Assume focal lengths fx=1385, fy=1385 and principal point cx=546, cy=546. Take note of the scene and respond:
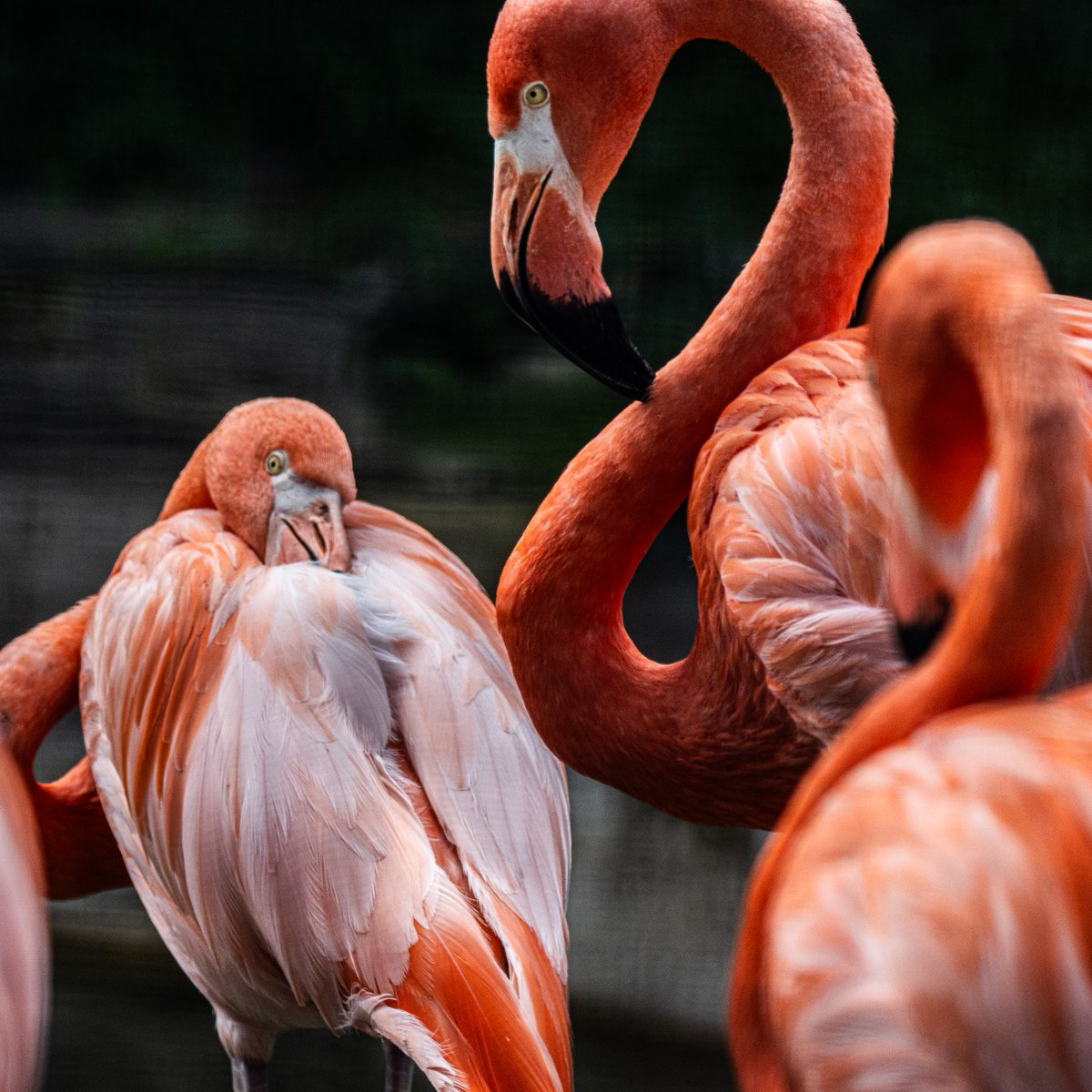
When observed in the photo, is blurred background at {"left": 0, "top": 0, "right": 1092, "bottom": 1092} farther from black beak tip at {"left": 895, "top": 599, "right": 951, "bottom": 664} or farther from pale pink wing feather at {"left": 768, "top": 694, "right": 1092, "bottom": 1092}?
pale pink wing feather at {"left": 768, "top": 694, "right": 1092, "bottom": 1092}

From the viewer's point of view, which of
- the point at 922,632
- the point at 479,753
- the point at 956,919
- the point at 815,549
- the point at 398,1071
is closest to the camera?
the point at 956,919

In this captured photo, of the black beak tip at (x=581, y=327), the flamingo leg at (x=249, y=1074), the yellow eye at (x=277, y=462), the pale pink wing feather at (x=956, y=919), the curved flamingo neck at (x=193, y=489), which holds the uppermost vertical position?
the black beak tip at (x=581, y=327)

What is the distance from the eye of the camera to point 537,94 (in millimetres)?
1076

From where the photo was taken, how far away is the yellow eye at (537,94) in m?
1.07

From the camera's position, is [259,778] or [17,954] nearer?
[17,954]

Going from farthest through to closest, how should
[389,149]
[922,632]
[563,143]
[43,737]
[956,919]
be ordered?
[389,149] → [43,737] → [563,143] → [922,632] → [956,919]

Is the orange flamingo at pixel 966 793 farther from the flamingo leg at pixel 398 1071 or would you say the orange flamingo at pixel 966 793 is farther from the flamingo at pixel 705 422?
the flamingo leg at pixel 398 1071

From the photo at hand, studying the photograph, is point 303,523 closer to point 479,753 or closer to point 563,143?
point 479,753

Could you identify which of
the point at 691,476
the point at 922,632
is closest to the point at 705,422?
the point at 691,476

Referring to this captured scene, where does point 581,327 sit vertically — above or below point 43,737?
above

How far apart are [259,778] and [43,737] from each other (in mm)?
508

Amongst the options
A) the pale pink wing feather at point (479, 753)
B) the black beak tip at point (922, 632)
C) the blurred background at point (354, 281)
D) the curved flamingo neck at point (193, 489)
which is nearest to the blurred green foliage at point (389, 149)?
the blurred background at point (354, 281)

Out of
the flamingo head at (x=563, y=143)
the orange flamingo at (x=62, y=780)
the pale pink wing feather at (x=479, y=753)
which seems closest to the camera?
the flamingo head at (x=563, y=143)

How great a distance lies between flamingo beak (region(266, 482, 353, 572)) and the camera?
4.51 ft
